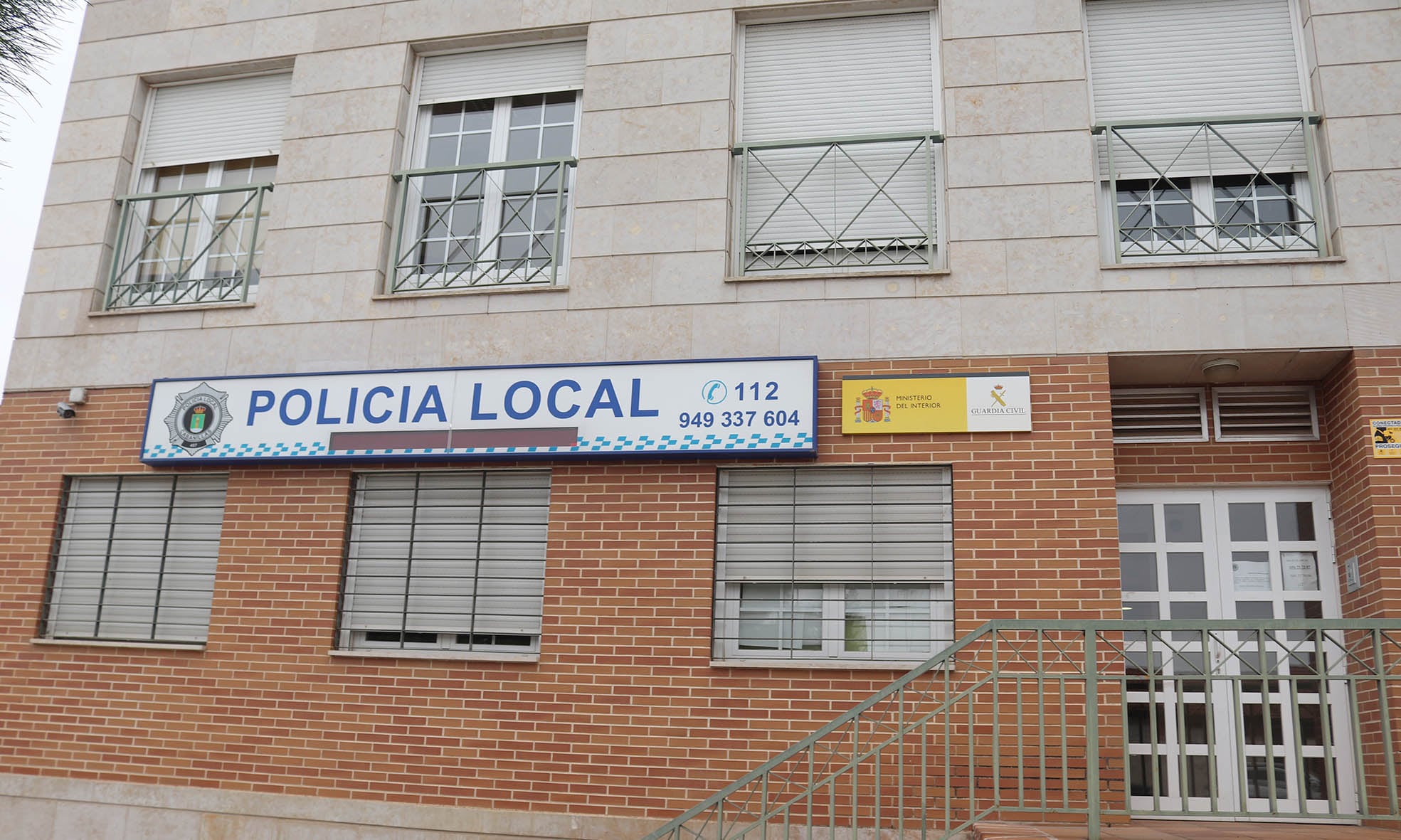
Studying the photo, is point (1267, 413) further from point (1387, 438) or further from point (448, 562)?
point (448, 562)

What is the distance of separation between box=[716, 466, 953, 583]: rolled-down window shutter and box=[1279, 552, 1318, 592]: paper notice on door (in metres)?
2.20

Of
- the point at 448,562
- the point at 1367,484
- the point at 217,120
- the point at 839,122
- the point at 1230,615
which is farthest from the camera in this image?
the point at 217,120

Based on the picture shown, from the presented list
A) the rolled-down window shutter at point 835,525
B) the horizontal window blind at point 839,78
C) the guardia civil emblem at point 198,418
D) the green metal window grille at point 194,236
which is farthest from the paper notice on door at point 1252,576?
the green metal window grille at point 194,236

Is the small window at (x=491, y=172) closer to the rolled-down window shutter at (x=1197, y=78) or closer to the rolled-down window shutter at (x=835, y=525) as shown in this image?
the rolled-down window shutter at (x=835, y=525)

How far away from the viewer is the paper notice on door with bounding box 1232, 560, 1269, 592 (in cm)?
708

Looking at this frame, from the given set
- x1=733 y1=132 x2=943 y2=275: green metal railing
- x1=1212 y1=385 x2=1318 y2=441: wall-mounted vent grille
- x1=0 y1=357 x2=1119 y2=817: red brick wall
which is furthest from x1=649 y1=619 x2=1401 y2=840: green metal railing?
x1=733 y1=132 x2=943 y2=275: green metal railing

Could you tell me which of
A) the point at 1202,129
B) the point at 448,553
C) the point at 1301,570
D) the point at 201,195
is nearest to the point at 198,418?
the point at 201,195

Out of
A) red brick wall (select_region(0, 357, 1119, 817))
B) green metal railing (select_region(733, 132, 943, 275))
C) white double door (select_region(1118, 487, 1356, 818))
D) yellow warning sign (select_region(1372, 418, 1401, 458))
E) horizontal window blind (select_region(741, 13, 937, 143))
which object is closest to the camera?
yellow warning sign (select_region(1372, 418, 1401, 458))

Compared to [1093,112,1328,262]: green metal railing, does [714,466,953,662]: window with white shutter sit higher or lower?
lower

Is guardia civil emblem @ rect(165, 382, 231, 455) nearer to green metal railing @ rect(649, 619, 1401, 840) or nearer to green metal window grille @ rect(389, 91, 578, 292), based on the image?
green metal window grille @ rect(389, 91, 578, 292)

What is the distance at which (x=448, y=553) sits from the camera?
7.67 meters

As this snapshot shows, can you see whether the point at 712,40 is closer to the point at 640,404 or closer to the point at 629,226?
the point at 629,226

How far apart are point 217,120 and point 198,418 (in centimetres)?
279

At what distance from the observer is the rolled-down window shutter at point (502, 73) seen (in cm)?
852
